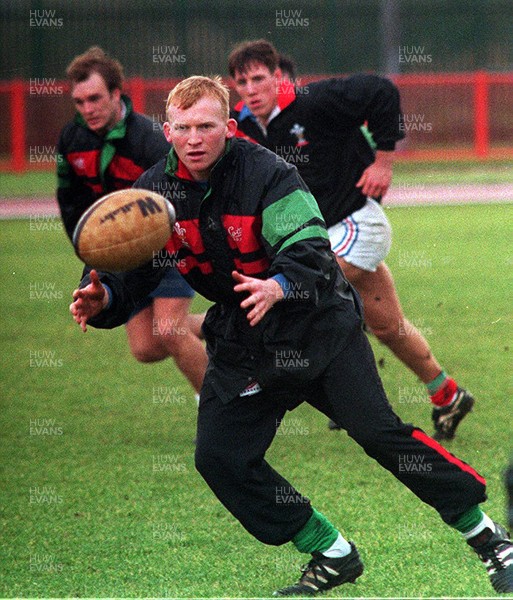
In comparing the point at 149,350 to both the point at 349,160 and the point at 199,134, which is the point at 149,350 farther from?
the point at 199,134

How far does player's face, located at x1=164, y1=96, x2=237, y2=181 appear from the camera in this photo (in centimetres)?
391

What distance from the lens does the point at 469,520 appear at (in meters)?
3.97

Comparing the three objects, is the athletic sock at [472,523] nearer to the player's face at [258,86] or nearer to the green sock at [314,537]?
the green sock at [314,537]

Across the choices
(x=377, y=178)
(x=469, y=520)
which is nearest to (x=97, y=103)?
(x=377, y=178)

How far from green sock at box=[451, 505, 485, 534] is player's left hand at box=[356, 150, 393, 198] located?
8.11 ft

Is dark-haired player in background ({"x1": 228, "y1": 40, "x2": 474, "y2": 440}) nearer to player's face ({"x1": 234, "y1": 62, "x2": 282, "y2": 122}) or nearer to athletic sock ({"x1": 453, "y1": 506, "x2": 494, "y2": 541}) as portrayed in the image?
player's face ({"x1": 234, "y1": 62, "x2": 282, "y2": 122})

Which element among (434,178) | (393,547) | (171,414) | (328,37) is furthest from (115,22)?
(393,547)

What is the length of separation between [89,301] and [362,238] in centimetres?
250

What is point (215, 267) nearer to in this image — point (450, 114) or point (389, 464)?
point (389, 464)

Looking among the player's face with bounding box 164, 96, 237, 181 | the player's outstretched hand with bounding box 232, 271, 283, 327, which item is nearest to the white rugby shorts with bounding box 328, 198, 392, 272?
the player's face with bounding box 164, 96, 237, 181

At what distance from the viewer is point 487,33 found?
972 inches

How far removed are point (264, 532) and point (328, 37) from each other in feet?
70.7

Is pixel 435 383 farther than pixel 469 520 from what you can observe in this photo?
Yes

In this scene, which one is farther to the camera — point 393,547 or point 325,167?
point 325,167
